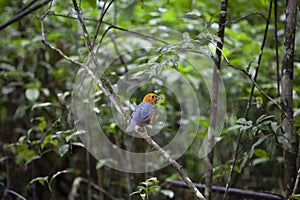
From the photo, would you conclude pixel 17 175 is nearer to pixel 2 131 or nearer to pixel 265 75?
pixel 2 131

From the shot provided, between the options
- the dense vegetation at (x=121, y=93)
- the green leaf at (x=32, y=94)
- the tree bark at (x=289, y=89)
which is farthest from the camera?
the green leaf at (x=32, y=94)

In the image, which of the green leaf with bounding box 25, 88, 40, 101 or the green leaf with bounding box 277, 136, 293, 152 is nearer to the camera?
the green leaf with bounding box 277, 136, 293, 152

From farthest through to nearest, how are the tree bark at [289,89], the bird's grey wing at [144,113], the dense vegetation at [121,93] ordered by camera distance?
the dense vegetation at [121,93] → the tree bark at [289,89] → the bird's grey wing at [144,113]

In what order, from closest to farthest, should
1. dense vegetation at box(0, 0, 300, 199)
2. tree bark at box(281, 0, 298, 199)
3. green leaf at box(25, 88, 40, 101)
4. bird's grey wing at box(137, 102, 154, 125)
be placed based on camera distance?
1. bird's grey wing at box(137, 102, 154, 125)
2. tree bark at box(281, 0, 298, 199)
3. dense vegetation at box(0, 0, 300, 199)
4. green leaf at box(25, 88, 40, 101)

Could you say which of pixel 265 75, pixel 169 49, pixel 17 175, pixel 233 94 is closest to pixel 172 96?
pixel 233 94

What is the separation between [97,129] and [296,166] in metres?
0.81

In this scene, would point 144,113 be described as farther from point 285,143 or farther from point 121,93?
point 121,93

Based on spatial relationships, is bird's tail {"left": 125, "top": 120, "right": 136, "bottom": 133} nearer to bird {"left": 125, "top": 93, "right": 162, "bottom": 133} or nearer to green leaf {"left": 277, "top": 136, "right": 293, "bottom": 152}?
bird {"left": 125, "top": 93, "right": 162, "bottom": 133}

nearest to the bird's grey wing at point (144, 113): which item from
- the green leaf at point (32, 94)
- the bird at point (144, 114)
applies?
the bird at point (144, 114)

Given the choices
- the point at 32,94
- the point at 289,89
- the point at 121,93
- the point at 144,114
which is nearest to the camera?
the point at 144,114

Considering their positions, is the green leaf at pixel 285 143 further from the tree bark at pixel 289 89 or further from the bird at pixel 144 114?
the bird at pixel 144 114

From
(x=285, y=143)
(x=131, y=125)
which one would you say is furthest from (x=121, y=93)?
(x=285, y=143)

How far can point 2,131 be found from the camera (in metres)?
2.13

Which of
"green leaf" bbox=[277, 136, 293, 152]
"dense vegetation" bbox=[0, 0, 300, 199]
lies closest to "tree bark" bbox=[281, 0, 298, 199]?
"green leaf" bbox=[277, 136, 293, 152]
